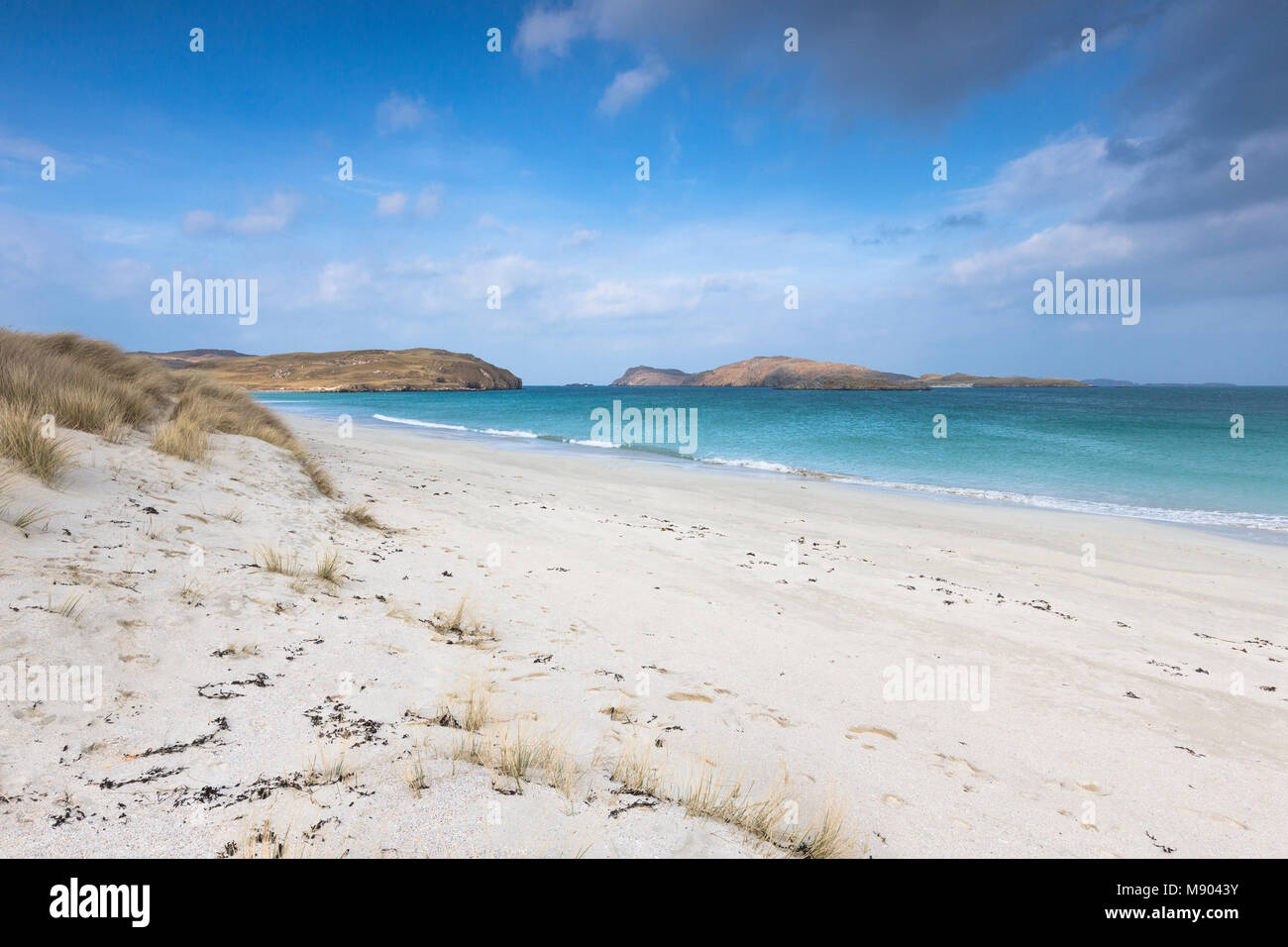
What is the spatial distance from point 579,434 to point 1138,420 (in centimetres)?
4816

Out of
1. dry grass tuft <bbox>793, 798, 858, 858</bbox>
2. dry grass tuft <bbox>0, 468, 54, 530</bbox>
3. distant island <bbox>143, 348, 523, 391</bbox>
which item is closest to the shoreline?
dry grass tuft <bbox>793, 798, 858, 858</bbox>

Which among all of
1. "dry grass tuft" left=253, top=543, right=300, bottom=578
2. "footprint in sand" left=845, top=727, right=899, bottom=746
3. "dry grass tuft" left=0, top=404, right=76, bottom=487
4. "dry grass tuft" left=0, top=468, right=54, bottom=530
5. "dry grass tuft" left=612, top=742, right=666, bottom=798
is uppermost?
"dry grass tuft" left=0, top=404, right=76, bottom=487

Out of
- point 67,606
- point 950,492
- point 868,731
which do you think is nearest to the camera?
point 67,606

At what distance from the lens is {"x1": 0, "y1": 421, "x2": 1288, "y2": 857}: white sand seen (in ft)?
8.15

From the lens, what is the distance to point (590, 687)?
416 cm

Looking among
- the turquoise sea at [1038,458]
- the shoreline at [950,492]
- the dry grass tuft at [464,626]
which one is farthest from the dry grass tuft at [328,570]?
the turquoise sea at [1038,458]

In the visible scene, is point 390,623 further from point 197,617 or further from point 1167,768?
point 1167,768

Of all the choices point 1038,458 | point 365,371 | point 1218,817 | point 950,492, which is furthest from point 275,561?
point 365,371

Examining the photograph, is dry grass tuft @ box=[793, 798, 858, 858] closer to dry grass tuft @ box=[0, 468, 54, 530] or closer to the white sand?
the white sand

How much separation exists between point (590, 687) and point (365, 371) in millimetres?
150993

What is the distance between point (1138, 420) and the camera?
48.3 meters

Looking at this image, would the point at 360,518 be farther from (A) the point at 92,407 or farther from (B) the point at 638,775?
(B) the point at 638,775

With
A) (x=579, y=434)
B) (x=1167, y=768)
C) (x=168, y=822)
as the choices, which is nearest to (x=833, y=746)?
(x=1167, y=768)

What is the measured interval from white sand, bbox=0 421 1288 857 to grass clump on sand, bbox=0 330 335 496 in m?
0.44
